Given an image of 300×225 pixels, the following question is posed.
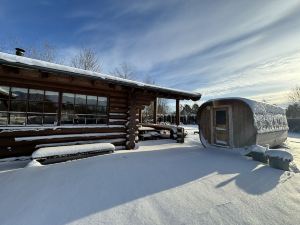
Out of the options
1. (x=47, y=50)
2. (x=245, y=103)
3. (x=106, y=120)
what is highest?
(x=47, y=50)

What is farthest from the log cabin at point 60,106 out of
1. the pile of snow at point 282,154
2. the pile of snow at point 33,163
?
the pile of snow at point 282,154

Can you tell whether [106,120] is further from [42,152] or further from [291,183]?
[291,183]

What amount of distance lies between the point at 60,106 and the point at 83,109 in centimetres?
104

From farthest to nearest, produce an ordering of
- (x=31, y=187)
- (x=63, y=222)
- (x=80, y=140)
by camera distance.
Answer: (x=80, y=140) → (x=31, y=187) → (x=63, y=222)

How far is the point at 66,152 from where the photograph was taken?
7.12 metres

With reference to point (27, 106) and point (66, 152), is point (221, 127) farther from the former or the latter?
point (27, 106)

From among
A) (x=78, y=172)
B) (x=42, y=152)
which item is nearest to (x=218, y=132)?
(x=78, y=172)

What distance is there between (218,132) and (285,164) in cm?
427

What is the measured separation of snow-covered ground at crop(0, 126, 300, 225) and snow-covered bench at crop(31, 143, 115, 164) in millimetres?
591

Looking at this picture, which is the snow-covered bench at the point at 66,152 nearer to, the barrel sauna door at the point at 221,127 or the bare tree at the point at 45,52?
the barrel sauna door at the point at 221,127

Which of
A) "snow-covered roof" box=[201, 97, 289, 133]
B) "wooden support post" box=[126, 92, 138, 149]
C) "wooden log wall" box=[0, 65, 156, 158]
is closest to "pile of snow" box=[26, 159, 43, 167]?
"wooden log wall" box=[0, 65, 156, 158]

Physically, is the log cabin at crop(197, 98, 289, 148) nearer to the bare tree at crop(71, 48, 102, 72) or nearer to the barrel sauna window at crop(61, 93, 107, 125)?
the barrel sauna window at crop(61, 93, 107, 125)

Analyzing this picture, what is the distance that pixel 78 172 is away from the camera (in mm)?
5699

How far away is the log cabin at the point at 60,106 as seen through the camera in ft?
22.2
